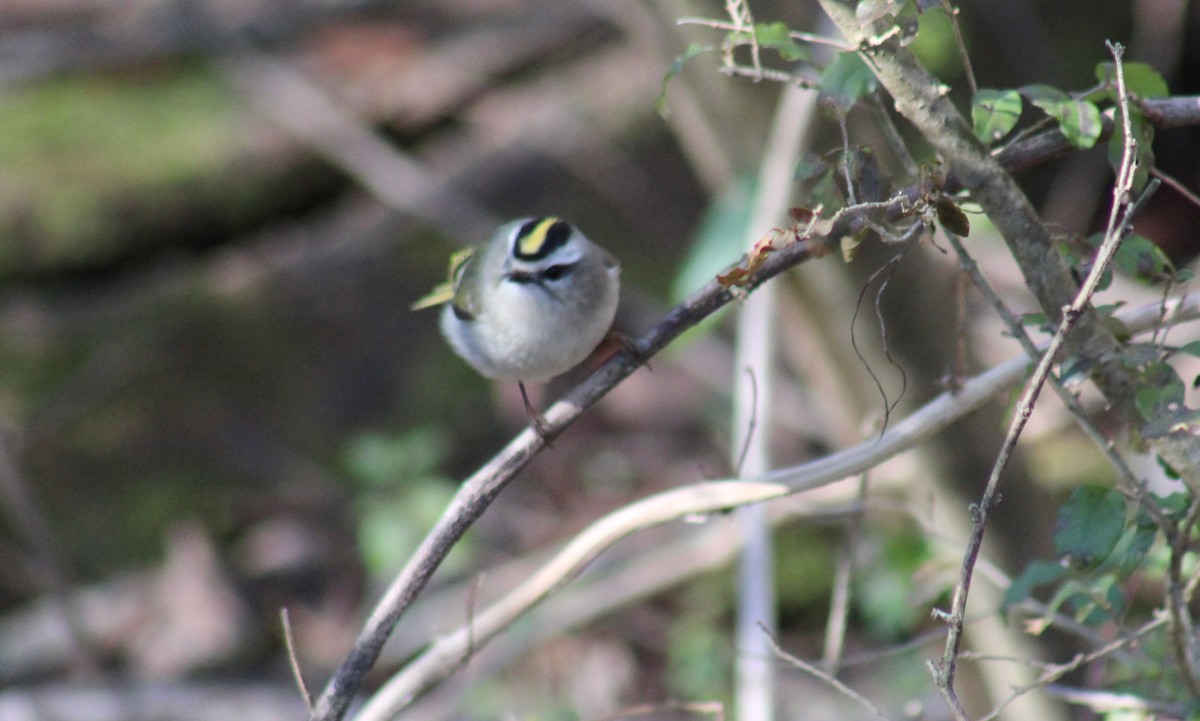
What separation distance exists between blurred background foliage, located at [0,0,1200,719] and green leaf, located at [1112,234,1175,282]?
3333 millimetres

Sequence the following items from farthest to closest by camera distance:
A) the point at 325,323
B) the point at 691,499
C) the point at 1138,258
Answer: the point at 325,323
the point at 691,499
the point at 1138,258

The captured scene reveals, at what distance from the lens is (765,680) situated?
252cm

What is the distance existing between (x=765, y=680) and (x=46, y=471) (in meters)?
4.29

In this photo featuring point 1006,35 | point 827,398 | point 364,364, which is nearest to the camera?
point 827,398

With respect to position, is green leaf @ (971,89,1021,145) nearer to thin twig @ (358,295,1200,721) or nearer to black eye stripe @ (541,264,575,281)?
thin twig @ (358,295,1200,721)

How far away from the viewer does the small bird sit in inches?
98.0

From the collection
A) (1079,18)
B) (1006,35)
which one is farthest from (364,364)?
(1079,18)

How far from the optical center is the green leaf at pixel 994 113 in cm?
131

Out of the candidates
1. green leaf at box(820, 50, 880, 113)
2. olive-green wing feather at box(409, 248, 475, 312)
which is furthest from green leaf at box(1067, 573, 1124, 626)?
olive-green wing feather at box(409, 248, 475, 312)

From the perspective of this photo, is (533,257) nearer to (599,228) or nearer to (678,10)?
(678,10)

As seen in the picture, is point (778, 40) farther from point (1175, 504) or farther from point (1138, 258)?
point (1175, 504)

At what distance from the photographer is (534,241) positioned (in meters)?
2.65

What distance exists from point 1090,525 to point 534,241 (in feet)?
5.08

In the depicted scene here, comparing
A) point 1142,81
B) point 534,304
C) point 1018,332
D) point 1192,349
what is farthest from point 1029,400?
point 534,304
